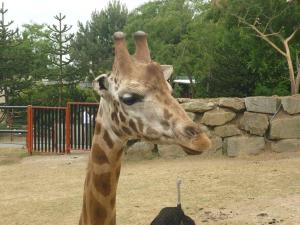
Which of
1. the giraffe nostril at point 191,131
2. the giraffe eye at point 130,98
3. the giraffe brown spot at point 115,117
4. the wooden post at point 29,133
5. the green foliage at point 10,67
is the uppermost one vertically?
the green foliage at point 10,67

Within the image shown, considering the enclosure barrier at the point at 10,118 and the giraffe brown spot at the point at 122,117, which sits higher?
the giraffe brown spot at the point at 122,117

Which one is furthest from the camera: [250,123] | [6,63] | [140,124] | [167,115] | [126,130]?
[6,63]

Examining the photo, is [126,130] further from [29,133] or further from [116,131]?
[29,133]

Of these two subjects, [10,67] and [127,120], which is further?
[10,67]

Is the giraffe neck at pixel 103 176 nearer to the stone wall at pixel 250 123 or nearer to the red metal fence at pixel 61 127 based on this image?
the stone wall at pixel 250 123

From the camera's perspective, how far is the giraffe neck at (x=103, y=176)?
2557 millimetres

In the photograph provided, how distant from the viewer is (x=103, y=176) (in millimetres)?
2557

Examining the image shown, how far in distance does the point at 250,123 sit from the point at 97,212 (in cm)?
794

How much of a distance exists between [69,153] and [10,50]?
10.9m

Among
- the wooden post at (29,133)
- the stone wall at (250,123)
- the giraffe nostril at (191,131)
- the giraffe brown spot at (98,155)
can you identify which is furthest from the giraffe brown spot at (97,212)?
the wooden post at (29,133)

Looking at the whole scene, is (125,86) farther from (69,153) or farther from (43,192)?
(69,153)

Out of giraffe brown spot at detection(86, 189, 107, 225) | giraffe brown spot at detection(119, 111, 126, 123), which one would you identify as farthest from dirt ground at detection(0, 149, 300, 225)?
giraffe brown spot at detection(119, 111, 126, 123)

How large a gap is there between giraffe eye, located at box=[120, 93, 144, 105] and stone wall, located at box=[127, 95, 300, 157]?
7.98 metres

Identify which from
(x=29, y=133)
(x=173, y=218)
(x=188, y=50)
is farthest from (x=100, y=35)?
(x=173, y=218)
